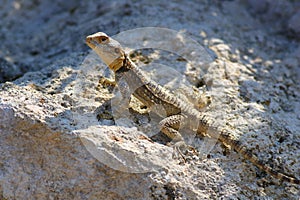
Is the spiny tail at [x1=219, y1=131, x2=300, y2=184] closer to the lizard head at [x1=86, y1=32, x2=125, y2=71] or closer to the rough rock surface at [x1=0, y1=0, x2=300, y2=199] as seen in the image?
the rough rock surface at [x1=0, y1=0, x2=300, y2=199]

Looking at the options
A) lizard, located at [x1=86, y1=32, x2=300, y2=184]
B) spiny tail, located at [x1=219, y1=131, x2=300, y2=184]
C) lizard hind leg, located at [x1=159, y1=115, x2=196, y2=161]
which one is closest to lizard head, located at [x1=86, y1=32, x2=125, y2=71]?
lizard, located at [x1=86, y1=32, x2=300, y2=184]

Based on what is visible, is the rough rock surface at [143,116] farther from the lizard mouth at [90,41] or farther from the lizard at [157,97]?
the lizard mouth at [90,41]

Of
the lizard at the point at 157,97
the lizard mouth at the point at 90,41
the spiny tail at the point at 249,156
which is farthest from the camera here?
the lizard mouth at the point at 90,41

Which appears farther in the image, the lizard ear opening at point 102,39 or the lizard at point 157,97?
the lizard ear opening at point 102,39

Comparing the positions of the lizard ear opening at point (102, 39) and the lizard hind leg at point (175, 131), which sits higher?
the lizard ear opening at point (102, 39)

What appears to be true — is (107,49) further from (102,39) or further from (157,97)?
(157,97)

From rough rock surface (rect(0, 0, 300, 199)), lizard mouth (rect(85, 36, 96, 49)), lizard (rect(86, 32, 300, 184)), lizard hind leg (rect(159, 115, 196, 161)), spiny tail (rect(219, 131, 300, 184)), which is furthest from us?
lizard mouth (rect(85, 36, 96, 49))

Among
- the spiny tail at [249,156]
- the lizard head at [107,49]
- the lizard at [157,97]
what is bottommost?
the spiny tail at [249,156]

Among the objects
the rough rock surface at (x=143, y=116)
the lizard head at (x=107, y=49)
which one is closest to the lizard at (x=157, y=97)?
the lizard head at (x=107, y=49)
